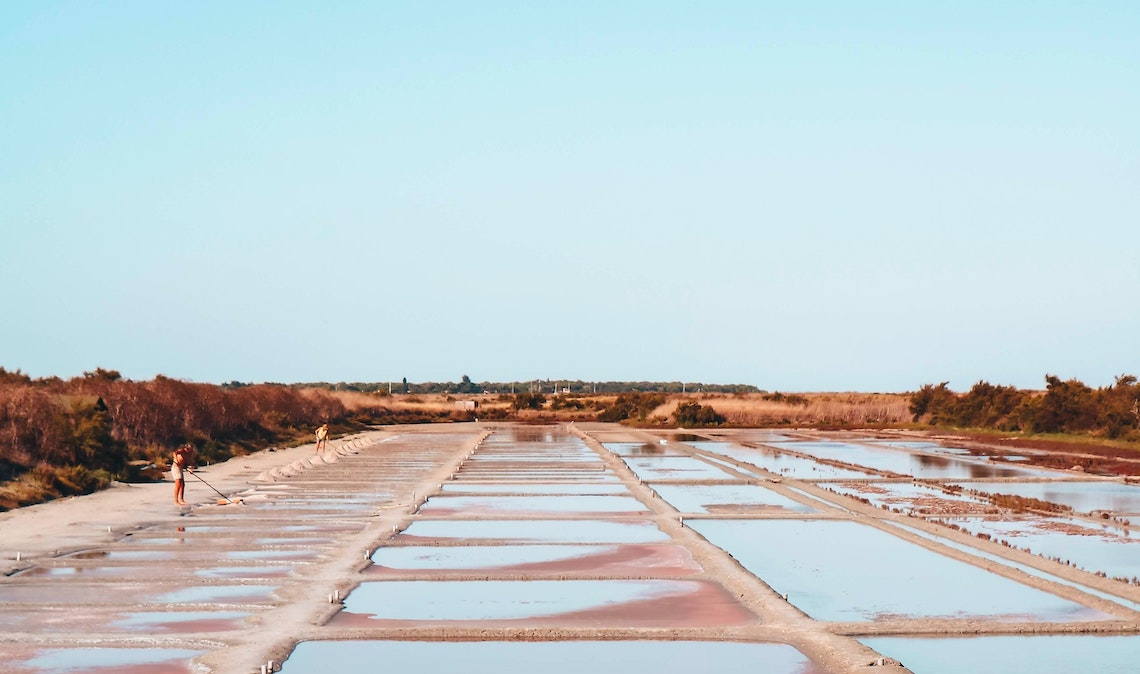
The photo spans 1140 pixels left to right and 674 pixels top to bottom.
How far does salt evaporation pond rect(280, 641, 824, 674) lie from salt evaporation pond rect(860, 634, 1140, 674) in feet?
3.14

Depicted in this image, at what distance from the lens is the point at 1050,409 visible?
48406 millimetres

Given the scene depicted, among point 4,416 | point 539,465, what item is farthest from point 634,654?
point 539,465

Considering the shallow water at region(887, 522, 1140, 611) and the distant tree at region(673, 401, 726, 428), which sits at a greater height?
the distant tree at region(673, 401, 726, 428)

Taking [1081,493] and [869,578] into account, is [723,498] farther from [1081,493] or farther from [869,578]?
[869,578]

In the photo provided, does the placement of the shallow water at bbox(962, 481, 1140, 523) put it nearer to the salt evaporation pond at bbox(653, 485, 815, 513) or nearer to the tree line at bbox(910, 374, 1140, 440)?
the salt evaporation pond at bbox(653, 485, 815, 513)

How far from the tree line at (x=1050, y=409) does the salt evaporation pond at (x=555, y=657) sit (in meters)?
35.0

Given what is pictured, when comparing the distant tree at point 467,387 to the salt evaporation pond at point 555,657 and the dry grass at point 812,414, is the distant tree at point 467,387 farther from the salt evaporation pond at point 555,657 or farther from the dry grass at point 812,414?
the salt evaporation pond at point 555,657

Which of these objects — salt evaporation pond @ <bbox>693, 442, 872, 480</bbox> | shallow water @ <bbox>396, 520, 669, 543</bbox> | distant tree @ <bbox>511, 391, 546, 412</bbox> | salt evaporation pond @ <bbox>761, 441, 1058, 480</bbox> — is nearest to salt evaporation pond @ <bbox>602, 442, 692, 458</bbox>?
salt evaporation pond @ <bbox>693, 442, 872, 480</bbox>

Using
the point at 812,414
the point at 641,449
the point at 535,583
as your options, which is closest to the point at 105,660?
the point at 535,583

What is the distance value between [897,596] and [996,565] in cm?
233

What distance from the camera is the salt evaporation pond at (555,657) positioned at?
398 inches

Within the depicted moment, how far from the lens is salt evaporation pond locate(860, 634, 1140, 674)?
33.2 ft

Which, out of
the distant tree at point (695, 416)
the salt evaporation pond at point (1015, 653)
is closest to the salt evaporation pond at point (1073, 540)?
the salt evaporation pond at point (1015, 653)

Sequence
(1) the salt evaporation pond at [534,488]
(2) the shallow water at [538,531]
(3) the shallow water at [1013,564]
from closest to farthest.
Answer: (3) the shallow water at [1013,564] < (2) the shallow water at [538,531] < (1) the salt evaporation pond at [534,488]
